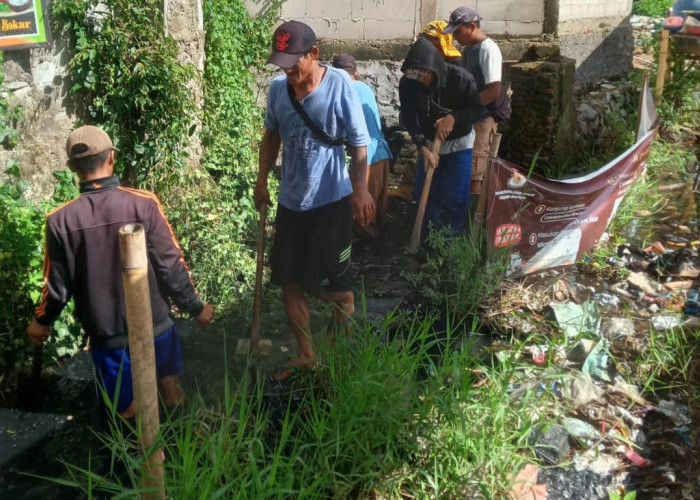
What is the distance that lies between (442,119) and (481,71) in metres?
0.89

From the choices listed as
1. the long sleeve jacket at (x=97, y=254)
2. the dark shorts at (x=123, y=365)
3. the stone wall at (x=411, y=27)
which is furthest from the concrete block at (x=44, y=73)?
the stone wall at (x=411, y=27)

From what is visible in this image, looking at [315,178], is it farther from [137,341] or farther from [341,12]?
[341,12]

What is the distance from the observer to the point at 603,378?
14.7 ft

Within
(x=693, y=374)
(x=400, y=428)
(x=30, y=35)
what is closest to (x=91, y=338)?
(x=400, y=428)

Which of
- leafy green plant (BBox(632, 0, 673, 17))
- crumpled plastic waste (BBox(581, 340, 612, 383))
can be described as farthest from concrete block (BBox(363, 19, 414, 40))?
leafy green plant (BBox(632, 0, 673, 17))

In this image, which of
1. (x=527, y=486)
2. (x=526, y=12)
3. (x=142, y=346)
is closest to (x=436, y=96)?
(x=526, y=12)

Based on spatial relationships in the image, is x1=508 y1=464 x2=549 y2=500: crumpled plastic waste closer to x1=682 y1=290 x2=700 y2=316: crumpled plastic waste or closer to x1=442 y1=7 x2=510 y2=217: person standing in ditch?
x1=682 y1=290 x2=700 y2=316: crumpled plastic waste

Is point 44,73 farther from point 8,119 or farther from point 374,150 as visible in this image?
point 374,150

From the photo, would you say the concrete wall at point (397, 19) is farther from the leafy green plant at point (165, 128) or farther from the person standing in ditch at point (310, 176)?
the person standing in ditch at point (310, 176)

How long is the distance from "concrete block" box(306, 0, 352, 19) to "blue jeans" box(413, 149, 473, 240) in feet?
9.02

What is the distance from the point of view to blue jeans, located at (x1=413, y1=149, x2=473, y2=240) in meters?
5.76

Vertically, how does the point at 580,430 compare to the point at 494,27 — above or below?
below

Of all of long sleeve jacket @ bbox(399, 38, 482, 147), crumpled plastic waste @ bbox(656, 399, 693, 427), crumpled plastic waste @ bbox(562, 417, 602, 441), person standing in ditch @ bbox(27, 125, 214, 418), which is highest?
long sleeve jacket @ bbox(399, 38, 482, 147)

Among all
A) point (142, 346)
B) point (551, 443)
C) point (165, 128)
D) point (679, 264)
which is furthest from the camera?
point (679, 264)
